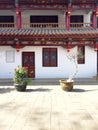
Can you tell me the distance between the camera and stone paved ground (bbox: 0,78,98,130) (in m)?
7.14

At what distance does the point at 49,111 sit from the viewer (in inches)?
348

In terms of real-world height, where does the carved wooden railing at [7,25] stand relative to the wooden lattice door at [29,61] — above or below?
above

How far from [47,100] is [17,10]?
10.1m

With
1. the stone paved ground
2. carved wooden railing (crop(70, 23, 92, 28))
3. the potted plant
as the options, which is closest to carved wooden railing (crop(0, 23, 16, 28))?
carved wooden railing (crop(70, 23, 92, 28))

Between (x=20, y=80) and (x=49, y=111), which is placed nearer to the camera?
(x=49, y=111)

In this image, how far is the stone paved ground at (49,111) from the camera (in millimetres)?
7141

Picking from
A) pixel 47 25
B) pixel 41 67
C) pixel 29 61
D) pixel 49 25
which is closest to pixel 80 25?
pixel 49 25

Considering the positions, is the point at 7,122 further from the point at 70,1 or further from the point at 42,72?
the point at 70,1

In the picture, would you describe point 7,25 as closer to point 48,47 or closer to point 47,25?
point 47,25

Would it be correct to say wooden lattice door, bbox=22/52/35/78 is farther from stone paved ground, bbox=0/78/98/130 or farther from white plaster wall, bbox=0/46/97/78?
stone paved ground, bbox=0/78/98/130

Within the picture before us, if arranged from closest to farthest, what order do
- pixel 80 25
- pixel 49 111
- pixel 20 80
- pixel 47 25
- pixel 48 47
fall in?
1. pixel 49 111
2. pixel 20 80
3. pixel 48 47
4. pixel 80 25
5. pixel 47 25

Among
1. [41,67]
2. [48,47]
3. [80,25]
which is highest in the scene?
[80,25]

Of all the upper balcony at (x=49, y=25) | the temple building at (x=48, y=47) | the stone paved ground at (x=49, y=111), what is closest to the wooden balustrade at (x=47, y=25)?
the upper balcony at (x=49, y=25)

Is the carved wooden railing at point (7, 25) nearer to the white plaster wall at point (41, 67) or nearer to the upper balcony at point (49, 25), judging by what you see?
the upper balcony at point (49, 25)
